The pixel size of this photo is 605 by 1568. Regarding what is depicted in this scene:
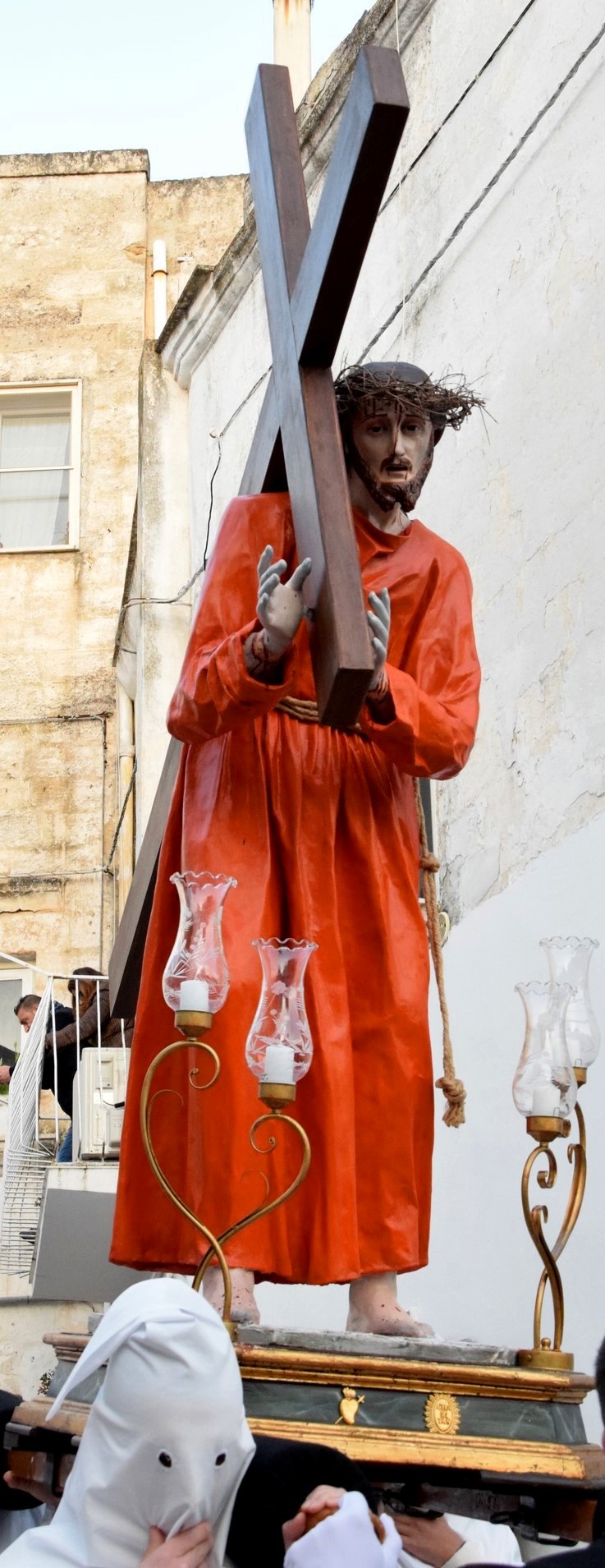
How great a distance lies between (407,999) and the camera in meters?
3.53

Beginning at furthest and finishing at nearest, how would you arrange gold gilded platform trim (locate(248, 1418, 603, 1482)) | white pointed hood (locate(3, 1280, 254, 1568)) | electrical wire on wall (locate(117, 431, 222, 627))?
electrical wire on wall (locate(117, 431, 222, 627)) < gold gilded platform trim (locate(248, 1418, 603, 1482)) < white pointed hood (locate(3, 1280, 254, 1568))

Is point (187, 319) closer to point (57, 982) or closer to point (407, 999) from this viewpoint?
point (57, 982)

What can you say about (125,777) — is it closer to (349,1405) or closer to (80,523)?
(80,523)

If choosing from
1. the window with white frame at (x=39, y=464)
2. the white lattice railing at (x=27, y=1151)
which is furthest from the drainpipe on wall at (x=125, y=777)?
the white lattice railing at (x=27, y=1151)

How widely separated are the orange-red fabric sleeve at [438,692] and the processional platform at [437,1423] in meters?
1.11

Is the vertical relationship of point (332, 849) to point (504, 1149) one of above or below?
above

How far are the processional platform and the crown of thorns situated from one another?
6.00 ft

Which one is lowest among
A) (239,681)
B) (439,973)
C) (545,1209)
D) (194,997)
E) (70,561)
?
(545,1209)

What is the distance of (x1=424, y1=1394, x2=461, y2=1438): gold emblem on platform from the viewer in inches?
110

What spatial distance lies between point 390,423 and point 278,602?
580 millimetres

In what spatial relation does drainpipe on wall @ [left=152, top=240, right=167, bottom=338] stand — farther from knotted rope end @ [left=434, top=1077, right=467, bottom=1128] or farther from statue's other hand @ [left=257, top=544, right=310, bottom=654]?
knotted rope end @ [left=434, top=1077, right=467, bottom=1128]

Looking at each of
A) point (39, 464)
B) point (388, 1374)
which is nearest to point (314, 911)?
point (388, 1374)

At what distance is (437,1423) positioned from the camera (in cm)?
280

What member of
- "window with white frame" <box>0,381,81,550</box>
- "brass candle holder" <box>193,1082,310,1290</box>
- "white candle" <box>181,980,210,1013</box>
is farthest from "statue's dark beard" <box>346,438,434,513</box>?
"window with white frame" <box>0,381,81,550</box>
